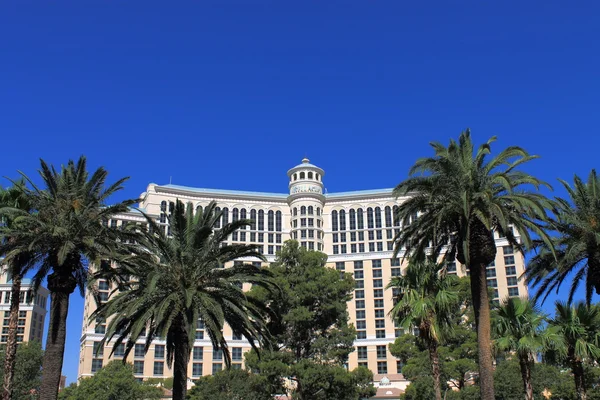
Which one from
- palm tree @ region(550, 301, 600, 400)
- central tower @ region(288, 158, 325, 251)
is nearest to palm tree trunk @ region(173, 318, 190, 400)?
palm tree @ region(550, 301, 600, 400)

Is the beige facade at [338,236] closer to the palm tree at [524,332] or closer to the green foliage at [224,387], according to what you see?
the green foliage at [224,387]

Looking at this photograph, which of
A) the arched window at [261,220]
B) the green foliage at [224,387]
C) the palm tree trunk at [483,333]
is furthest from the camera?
the arched window at [261,220]

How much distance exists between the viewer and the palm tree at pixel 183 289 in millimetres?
29172

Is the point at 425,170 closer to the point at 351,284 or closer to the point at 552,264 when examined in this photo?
the point at 552,264

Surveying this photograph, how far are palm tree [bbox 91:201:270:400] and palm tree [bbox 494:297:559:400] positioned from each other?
12454 mm

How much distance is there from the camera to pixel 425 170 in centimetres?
2994

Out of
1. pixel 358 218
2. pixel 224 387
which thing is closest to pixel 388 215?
pixel 358 218

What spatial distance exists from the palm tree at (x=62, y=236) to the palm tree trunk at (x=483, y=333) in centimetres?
1798

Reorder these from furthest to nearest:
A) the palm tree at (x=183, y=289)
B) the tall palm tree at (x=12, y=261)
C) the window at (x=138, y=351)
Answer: the window at (x=138, y=351) < the tall palm tree at (x=12, y=261) < the palm tree at (x=183, y=289)

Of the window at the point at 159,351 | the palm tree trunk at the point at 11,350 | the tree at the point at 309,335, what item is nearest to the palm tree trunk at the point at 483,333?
the tree at the point at 309,335

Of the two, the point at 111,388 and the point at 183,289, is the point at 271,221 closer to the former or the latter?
the point at 111,388

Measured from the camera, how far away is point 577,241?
1234 inches

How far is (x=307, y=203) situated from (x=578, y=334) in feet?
270

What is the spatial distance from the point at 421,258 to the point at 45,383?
64.4ft
